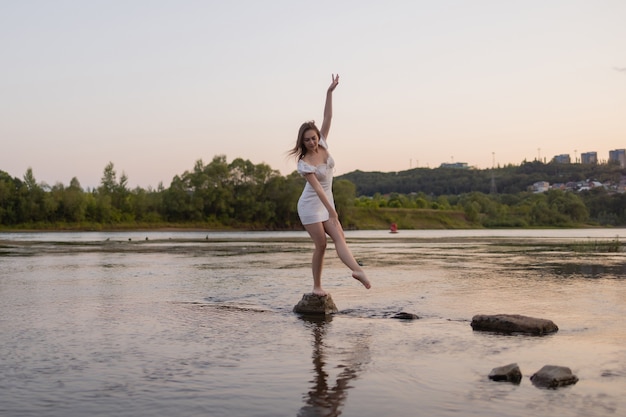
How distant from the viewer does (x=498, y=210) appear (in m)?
166

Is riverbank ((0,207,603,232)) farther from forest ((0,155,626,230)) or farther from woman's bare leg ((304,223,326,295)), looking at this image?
woman's bare leg ((304,223,326,295))

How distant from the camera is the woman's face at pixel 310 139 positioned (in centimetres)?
920

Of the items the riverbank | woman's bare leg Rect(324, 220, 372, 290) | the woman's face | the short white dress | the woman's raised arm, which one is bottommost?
the riverbank

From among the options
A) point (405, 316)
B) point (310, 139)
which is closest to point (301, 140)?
point (310, 139)

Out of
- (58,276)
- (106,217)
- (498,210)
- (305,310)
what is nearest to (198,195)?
(106,217)

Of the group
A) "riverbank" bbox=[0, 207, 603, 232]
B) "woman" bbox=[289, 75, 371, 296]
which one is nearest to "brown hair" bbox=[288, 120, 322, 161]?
"woman" bbox=[289, 75, 371, 296]

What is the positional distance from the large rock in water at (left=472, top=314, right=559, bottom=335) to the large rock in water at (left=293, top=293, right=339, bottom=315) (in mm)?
2251

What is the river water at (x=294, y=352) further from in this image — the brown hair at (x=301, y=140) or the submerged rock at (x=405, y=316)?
the brown hair at (x=301, y=140)

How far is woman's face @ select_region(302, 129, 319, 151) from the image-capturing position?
30.2 ft

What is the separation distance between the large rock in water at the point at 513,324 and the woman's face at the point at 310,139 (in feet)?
10.1

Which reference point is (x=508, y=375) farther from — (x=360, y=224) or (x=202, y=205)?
(x=360, y=224)

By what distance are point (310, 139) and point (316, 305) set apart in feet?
7.86

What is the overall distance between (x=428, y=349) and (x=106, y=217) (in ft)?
363

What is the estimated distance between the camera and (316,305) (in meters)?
9.84
